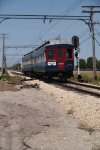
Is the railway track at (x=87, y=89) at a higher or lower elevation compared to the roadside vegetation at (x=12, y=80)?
lower

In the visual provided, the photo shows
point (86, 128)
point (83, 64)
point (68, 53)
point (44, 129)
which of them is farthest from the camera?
point (83, 64)

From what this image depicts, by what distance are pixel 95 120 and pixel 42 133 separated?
95.8 inches

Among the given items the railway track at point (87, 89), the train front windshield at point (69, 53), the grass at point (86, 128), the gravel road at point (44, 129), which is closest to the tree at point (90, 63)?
the train front windshield at point (69, 53)

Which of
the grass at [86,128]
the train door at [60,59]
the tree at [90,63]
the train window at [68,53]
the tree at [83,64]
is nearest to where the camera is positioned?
the grass at [86,128]

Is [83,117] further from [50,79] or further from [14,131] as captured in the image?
[50,79]

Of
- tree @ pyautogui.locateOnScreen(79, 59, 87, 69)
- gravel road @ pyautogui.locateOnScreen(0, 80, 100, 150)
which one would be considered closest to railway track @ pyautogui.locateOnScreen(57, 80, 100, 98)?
gravel road @ pyautogui.locateOnScreen(0, 80, 100, 150)

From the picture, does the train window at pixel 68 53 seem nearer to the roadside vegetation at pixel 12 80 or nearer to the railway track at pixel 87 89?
the roadside vegetation at pixel 12 80

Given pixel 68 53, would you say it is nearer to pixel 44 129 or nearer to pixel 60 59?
pixel 60 59

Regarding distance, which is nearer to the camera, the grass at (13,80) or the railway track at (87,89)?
the railway track at (87,89)

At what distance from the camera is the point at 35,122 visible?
1316 centimetres

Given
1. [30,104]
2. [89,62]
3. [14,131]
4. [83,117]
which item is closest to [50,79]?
[30,104]

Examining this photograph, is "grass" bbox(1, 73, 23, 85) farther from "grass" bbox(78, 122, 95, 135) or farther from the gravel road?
"grass" bbox(78, 122, 95, 135)

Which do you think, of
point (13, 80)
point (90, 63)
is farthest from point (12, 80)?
point (90, 63)

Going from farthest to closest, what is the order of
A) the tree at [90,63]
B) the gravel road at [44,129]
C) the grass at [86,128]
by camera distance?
1. the tree at [90,63]
2. the grass at [86,128]
3. the gravel road at [44,129]
